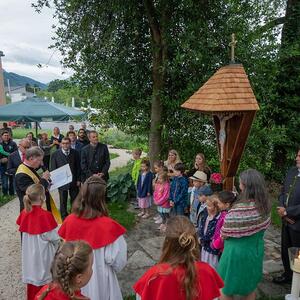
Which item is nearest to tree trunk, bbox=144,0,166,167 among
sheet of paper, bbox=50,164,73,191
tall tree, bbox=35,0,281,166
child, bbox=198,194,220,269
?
tall tree, bbox=35,0,281,166

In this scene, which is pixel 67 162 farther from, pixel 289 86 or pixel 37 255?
pixel 289 86

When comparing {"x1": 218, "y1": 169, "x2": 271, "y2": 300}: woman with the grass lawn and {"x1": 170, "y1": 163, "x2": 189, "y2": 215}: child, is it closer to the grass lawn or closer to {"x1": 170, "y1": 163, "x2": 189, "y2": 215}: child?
{"x1": 170, "y1": 163, "x2": 189, "y2": 215}: child

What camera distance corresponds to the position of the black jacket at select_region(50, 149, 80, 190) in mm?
6977

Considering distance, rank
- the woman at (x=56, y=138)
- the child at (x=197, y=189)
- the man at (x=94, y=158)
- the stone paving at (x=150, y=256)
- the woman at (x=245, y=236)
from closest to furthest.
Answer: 1. the woman at (x=245, y=236)
2. the stone paving at (x=150, y=256)
3. the child at (x=197, y=189)
4. the man at (x=94, y=158)
5. the woman at (x=56, y=138)

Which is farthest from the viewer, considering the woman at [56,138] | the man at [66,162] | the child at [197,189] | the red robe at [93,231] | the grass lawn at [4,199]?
the woman at [56,138]

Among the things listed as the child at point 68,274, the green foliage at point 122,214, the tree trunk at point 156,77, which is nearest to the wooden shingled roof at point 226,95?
the tree trunk at point 156,77

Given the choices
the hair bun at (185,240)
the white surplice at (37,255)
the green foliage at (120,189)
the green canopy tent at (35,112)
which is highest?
the green canopy tent at (35,112)

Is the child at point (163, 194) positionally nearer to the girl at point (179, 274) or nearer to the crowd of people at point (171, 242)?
the crowd of people at point (171, 242)

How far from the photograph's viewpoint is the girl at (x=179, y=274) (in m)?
2.24

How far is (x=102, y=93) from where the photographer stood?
8.98m

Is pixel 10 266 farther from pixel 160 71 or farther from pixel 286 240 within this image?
pixel 160 71

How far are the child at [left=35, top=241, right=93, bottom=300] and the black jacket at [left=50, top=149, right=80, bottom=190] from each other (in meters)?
5.04

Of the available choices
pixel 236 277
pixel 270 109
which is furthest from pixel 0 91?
pixel 236 277

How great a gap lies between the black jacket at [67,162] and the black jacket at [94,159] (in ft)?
0.92
